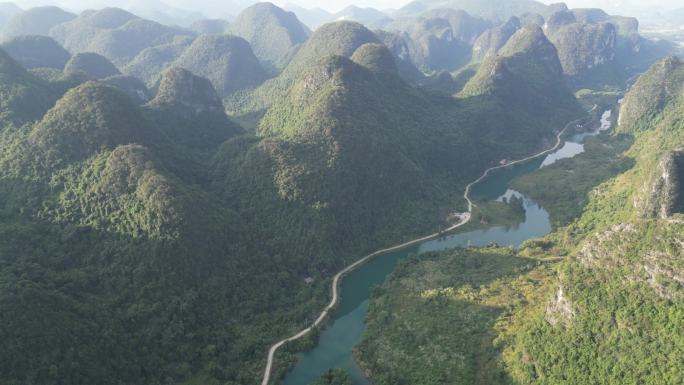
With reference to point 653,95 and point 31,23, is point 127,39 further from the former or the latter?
point 653,95

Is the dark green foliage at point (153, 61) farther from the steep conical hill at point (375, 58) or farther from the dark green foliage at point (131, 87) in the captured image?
the steep conical hill at point (375, 58)

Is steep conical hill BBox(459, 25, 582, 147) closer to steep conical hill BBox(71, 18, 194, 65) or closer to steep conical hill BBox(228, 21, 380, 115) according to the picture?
steep conical hill BBox(228, 21, 380, 115)

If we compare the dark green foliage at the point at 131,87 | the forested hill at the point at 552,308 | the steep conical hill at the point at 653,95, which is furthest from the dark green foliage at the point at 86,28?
the steep conical hill at the point at 653,95

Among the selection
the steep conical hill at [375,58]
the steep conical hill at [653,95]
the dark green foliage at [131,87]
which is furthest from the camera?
the steep conical hill at [653,95]

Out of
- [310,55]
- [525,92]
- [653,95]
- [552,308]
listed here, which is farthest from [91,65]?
[653,95]

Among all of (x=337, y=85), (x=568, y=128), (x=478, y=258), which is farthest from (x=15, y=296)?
(x=568, y=128)

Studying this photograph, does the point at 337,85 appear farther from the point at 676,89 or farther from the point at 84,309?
the point at 676,89
